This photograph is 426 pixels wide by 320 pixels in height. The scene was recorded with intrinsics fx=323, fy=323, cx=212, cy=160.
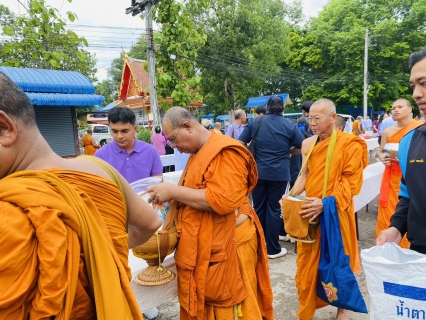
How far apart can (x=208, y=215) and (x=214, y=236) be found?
13 cm

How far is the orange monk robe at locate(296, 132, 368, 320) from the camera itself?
2.54 metres

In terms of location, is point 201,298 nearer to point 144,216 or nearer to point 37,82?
point 144,216

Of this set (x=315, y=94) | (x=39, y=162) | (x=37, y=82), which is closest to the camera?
(x=39, y=162)

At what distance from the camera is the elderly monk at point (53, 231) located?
2.42ft

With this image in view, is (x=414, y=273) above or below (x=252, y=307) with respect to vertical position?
above

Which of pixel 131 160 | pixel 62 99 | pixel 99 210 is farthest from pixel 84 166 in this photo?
pixel 62 99

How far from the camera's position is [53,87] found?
6.98 m

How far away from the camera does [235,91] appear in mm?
17719

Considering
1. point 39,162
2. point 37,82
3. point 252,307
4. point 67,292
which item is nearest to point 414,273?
point 252,307

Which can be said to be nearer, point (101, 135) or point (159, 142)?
point (159, 142)

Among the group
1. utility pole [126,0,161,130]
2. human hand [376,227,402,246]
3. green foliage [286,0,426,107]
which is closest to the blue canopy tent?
utility pole [126,0,161,130]

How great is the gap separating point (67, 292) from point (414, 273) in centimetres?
135

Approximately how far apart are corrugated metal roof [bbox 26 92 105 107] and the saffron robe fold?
669 cm

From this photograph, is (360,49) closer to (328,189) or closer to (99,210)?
(328,189)
